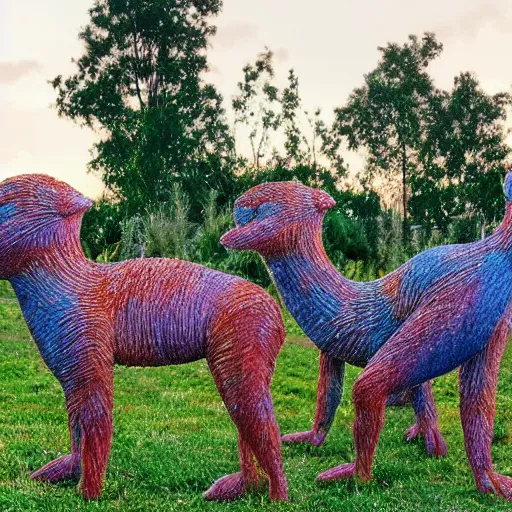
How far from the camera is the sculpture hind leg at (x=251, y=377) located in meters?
4.16

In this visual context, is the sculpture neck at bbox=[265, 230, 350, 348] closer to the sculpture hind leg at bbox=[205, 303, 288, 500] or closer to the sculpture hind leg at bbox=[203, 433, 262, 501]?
the sculpture hind leg at bbox=[205, 303, 288, 500]

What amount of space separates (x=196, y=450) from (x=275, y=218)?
1.91m

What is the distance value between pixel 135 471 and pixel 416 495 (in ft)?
5.71

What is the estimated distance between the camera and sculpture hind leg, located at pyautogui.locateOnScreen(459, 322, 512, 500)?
4645mm

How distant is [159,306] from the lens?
4309 mm

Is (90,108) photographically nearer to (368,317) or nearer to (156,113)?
(156,113)

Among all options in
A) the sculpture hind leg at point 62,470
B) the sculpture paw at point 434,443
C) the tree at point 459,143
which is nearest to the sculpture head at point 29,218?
the sculpture hind leg at point 62,470

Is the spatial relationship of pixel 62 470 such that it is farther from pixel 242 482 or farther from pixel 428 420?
pixel 428 420

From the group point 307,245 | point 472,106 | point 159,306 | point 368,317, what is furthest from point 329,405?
point 472,106

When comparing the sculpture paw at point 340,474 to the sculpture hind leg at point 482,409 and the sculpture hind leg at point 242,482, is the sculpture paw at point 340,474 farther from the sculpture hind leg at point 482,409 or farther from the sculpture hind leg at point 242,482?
the sculpture hind leg at point 482,409

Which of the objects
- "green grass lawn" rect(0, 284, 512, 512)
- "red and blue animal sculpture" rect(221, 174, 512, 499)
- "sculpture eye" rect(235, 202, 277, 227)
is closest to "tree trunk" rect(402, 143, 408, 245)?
"green grass lawn" rect(0, 284, 512, 512)

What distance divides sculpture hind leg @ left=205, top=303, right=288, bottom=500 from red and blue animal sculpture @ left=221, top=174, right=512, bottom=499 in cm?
66

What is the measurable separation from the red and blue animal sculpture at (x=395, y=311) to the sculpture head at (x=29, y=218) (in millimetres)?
1009

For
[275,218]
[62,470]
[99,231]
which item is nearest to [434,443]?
[275,218]
